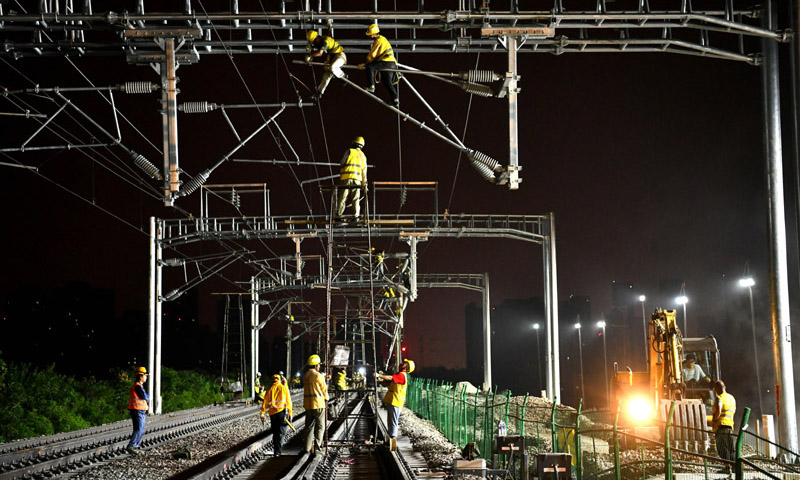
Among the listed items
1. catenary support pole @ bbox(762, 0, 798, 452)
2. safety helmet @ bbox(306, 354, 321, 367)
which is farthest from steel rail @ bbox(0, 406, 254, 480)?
catenary support pole @ bbox(762, 0, 798, 452)

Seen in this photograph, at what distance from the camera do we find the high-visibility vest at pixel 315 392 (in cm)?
1933

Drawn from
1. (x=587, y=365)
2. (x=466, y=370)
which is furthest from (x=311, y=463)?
(x=466, y=370)

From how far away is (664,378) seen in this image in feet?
77.5

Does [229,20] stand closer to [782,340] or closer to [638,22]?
[638,22]

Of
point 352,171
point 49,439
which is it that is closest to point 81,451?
point 49,439

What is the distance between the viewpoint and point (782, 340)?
18.8 meters

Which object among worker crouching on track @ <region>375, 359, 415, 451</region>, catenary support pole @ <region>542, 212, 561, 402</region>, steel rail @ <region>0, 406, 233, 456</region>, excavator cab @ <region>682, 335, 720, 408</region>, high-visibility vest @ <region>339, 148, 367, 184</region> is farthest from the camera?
catenary support pole @ <region>542, 212, 561, 402</region>

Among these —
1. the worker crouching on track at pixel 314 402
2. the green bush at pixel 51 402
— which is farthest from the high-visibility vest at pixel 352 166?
the green bush at pixel 51 402

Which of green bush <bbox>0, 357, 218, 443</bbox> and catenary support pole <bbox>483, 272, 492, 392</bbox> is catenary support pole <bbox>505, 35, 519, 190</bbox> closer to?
green bush <bbox>0, 357, 218, 443</bbox>

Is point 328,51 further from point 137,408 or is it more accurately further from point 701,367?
point 701,367

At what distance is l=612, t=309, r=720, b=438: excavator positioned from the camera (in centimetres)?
2317

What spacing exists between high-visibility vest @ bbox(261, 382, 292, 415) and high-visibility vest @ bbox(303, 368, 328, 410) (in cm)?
89

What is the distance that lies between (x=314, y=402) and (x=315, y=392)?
0.21 m

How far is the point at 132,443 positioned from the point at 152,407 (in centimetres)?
1555
